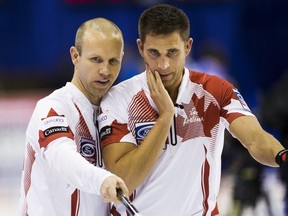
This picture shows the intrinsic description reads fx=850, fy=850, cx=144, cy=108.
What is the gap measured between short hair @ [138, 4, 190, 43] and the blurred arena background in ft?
27.5

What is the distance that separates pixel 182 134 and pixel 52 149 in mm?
893

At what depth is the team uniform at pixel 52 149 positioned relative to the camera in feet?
16.9

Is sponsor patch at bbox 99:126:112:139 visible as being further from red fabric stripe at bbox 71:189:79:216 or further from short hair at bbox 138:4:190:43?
short hair at bbox 138:4:190:43

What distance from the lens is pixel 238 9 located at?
17.6 m

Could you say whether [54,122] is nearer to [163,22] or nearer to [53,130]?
[53,130]

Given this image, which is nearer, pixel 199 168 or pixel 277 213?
pixel 199 168

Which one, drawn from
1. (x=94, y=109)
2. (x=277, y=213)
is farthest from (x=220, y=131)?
(x=277, y=213)

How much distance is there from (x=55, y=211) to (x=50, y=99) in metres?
0.70

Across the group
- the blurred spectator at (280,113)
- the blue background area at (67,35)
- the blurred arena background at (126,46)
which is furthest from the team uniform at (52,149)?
the blue background area at (67,35)

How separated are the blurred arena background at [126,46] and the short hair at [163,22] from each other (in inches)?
330

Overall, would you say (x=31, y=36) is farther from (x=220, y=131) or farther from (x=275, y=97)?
(x=220, y=131)

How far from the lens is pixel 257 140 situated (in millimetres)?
5281

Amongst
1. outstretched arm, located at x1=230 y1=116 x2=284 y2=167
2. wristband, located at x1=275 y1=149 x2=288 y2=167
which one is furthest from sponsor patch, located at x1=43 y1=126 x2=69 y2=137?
wristband, located at x1=275 y1=149 x2=288 y2=167

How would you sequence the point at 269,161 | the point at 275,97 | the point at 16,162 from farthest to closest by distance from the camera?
1. the point at 16,162
2. the point at 275,97
3. the point at 269,161
